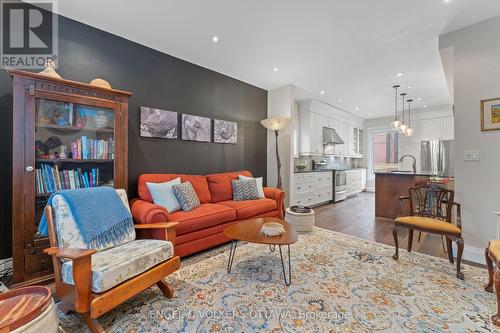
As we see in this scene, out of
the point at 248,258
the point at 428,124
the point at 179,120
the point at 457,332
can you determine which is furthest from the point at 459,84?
the point at 428,124

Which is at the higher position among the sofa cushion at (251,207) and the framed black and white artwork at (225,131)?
the framed black and white artwork at (225,131)

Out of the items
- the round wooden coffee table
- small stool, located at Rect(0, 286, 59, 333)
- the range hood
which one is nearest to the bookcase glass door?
small stool, located at Rect(0, 286, 59, 333)

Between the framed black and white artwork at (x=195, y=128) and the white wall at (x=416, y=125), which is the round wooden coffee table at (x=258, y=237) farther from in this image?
the white wall at (x=416, y=125)

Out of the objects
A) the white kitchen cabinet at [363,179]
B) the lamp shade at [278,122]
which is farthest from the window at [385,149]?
the lamp shade at [278,122]

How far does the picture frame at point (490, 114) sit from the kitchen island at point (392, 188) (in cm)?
171

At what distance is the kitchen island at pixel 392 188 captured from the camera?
4.03 metres

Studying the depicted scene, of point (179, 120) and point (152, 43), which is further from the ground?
point (152, 43)

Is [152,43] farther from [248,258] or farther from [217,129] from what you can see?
[248,258]

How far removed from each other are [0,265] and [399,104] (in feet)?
27.0

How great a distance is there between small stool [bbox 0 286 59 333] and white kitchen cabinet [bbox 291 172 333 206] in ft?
13.1

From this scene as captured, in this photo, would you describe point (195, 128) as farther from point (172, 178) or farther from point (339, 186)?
point (339, 186)

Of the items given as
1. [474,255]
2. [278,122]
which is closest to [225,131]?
[278,122]

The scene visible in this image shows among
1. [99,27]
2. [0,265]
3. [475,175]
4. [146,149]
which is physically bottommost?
[0,265]

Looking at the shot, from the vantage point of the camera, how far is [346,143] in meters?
7.06
